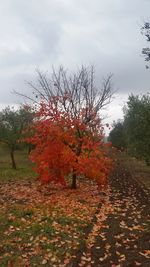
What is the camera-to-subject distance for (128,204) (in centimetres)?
2031

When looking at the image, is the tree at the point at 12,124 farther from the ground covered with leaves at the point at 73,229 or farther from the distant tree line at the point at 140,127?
the ground covered with leaves at the point at 73,229

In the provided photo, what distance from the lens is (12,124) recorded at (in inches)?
1758

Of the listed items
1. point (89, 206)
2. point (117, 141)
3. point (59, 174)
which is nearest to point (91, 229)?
point (89, 206)

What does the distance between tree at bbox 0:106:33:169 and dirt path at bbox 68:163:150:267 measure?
75.3 ft

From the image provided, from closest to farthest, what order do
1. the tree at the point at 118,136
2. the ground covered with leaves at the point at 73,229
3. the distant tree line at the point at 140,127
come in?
the ground covered with leaves at the point at 73,229 → the distant tree line at the point at 140,127 → the tree at the point at 118,136

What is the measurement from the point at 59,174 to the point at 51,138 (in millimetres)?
2161

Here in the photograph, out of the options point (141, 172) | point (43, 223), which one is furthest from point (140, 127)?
point (43, 223)

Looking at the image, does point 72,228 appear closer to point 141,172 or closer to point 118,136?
point 141,172

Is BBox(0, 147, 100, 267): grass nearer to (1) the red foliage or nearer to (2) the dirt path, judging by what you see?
(2) the dirt path

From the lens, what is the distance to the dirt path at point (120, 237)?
1097 cm

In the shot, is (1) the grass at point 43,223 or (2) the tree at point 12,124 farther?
(2) the tree at point 12,124

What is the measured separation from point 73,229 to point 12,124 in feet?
102

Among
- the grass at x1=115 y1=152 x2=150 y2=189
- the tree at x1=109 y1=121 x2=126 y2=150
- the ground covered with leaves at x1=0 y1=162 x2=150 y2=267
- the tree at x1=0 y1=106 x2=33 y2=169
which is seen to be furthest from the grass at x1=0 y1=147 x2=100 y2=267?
the tree at x1=109 y1=121 x2=126 y2=150

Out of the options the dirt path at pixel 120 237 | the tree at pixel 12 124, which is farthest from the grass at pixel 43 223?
the tree at pixel 12 124
